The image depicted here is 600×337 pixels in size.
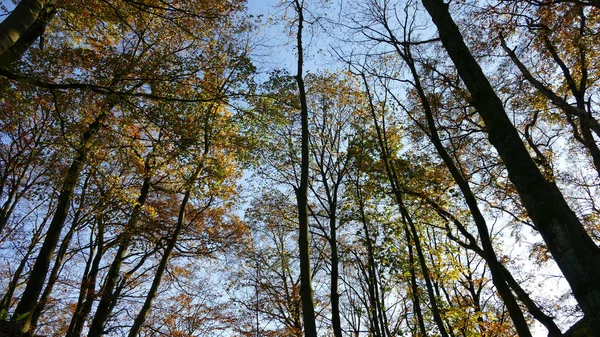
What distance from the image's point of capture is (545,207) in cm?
254

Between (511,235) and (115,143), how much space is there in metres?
15.1

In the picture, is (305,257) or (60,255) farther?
(60,255)

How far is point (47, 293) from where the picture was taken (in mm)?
11703

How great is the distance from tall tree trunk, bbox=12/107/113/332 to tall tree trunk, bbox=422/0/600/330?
8364mm

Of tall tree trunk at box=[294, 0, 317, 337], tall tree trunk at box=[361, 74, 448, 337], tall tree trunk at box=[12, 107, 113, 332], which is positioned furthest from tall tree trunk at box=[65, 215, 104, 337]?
tall tree trunk at box=[361, 74, 448, 337]

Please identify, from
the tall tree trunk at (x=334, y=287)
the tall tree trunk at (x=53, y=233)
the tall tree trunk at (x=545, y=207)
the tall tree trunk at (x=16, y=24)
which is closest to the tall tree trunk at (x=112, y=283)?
the tall tree trunk at (x=53, y=233)

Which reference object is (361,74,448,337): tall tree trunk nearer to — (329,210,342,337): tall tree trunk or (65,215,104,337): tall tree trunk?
(329,210,342,337): tall tree trunk

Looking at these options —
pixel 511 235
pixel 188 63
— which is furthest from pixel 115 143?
pixel 511 235

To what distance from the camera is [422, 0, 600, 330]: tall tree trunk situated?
220cm

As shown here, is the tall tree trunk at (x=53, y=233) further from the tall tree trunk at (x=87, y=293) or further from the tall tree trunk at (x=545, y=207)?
the tall tree trunk at (x=545, y=207)

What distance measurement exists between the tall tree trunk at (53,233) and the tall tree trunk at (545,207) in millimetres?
8364

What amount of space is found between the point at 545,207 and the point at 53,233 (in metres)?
11.0

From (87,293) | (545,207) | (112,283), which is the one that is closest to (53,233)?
(112,283)

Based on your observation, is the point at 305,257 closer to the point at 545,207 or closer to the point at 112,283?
the point at 545,207
